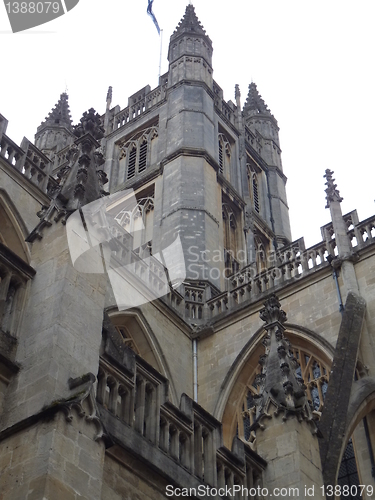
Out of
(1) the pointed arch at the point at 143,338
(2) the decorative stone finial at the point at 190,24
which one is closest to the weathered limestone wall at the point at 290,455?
(1) the pointed arch at the point at 143,338

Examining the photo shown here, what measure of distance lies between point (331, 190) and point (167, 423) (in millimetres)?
11059

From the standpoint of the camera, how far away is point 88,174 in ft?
28.4

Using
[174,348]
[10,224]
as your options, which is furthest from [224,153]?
[10,224]

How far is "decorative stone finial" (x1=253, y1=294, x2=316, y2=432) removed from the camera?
8734 millimetres

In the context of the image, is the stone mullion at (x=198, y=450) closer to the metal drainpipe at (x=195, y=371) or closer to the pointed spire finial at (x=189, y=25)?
the metal drainpipe at (x=195, y=371)

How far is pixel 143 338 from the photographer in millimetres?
15461

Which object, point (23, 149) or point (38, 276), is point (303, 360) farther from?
point (38, 276)

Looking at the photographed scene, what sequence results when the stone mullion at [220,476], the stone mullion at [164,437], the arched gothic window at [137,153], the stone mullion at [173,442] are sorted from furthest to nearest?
1. the arched gothic window at [137,153]
2. the stone mullion at [220,476]
3. the stone mullion at [173,442]
4. the stone mullion at [164,437]

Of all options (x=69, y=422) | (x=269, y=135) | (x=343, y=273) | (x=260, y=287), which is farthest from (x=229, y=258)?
(x=69, y=422)

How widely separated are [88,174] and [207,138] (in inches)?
695

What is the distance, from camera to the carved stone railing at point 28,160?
15727 mm

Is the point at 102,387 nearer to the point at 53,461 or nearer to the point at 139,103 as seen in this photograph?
the point at 53,461

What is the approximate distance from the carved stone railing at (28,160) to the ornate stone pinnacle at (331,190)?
659 centimetres

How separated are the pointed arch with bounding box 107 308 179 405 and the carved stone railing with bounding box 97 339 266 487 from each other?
273 inches
